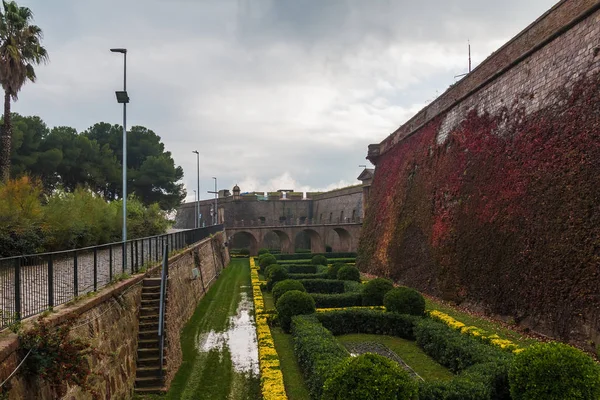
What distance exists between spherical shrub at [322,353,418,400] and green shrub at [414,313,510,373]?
2.92m

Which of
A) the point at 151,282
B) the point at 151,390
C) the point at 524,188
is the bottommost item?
the point at 151,390

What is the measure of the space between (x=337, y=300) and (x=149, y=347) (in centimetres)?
776

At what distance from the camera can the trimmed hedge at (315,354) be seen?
735cm

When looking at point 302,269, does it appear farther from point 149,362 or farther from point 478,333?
point 149,362

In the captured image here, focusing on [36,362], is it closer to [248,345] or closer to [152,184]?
[248,345]

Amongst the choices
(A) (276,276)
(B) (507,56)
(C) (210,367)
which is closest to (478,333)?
(C) (210,367)

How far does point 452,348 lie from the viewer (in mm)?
9273

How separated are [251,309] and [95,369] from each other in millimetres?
10376

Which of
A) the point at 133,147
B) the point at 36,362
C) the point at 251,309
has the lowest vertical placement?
the point at 251,309

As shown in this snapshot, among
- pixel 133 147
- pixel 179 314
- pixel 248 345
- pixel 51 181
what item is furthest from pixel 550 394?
pixel 133 147

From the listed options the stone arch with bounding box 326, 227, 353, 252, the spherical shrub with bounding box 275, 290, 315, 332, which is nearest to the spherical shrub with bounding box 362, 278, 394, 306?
the spherical shrub with bounding box 275, 290, 315, 332

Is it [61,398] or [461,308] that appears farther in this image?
[461,308]

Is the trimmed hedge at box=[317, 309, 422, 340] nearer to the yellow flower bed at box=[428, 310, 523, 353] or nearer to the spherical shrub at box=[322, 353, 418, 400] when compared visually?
the yellow flower bed at box=[428, 310, 523, 353]

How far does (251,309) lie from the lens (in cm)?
1672
